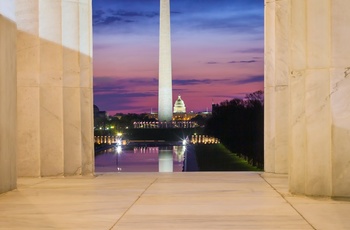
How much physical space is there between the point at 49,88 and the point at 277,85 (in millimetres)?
9940

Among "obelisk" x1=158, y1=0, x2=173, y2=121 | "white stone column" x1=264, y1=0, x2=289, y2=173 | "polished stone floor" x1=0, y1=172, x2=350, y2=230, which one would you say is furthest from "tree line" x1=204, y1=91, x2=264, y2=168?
"polished stone floor" x1=0, y1=172, x2=350, y2=230

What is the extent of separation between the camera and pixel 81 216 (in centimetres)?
1602

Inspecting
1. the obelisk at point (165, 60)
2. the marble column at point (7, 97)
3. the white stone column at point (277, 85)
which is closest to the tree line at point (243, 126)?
the obelisk at point (165, 60)

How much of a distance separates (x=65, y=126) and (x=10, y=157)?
602 centimetres

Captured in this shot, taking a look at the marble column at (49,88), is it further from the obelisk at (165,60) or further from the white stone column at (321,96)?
the obelisk at (165,60)

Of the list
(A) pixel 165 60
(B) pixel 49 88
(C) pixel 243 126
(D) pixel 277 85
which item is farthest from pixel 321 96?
(A) pixel 165 60

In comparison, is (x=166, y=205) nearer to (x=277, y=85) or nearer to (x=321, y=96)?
(x=321, y=96)

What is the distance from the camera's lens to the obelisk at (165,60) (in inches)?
6378

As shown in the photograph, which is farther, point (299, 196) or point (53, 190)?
point (53, 190)

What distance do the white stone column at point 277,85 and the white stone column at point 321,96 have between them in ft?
26.4

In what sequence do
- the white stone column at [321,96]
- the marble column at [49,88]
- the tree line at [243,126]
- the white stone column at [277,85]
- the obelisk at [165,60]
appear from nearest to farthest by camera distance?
the white stone column at [321,96]
the marble column at [49,88]
the white stone column at [277,85]
the tree line at [243,126]
the obelisk at [165,60]

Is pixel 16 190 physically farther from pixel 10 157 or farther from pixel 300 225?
pixel 300 225

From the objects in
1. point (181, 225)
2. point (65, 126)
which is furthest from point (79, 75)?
point (181, 225)

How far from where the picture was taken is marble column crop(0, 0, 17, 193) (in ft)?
70.6
